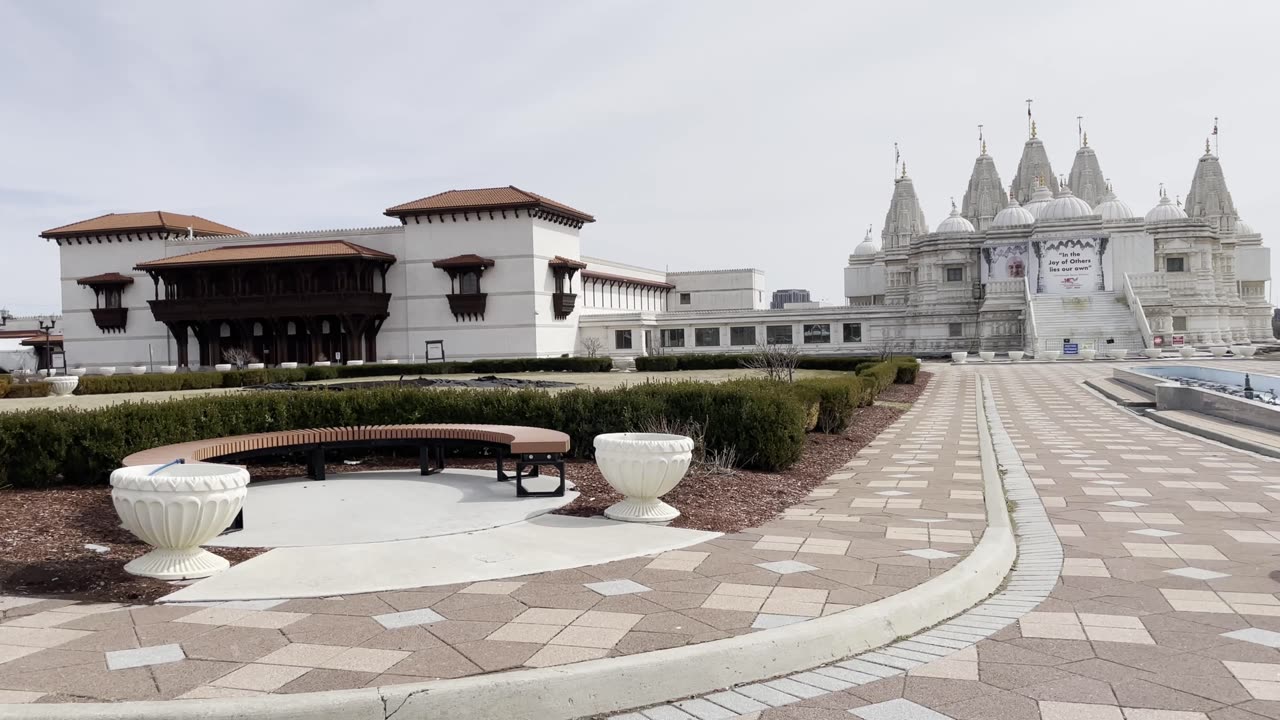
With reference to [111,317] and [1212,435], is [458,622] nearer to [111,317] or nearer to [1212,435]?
[1212,435]

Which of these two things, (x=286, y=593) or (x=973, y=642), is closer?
(x=973, y=642)

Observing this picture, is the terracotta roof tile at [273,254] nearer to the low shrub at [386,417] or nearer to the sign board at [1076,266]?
the low shrub at [386,417]

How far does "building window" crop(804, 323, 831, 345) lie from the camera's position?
57.0 metres

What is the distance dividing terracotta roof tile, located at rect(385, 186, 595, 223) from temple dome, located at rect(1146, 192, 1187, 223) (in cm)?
3950

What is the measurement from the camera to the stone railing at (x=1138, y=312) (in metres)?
47.1

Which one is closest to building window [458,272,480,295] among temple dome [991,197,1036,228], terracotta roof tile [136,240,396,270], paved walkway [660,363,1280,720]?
terracotta roof tile [136,240,396,270]

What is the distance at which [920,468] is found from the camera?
11992 mm

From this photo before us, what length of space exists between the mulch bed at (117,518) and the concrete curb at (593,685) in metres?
2.32

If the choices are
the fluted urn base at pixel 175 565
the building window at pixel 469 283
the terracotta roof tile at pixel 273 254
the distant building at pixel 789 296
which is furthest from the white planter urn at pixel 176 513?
the distant building at pixel 789 296

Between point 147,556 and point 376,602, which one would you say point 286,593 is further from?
point 147,556

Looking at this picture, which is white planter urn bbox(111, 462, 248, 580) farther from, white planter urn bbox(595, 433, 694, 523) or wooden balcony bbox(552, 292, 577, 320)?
wooden balcony bbox(552, 292, 577, 320)

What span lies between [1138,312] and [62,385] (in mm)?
49227

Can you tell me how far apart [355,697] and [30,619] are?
2739 millimetres

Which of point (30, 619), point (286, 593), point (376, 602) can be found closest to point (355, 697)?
point (376, 602)
